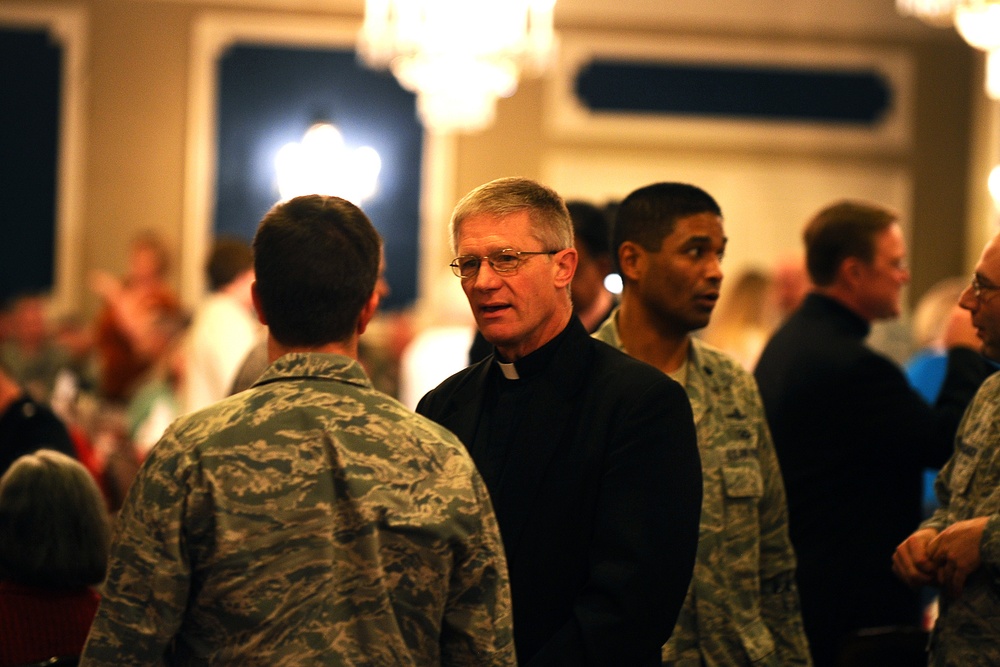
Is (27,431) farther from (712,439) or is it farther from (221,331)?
(712,439)

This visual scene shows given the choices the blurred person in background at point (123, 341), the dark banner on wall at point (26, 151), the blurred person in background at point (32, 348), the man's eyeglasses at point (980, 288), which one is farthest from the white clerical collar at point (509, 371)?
the dark banner on wall at point (26, 151)

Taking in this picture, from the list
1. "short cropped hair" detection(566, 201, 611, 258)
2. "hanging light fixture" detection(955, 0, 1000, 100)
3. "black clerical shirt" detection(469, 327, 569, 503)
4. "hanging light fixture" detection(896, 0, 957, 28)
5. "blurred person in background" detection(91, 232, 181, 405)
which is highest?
Result: "hanging light fixture" detection(896, 0, 957, 28)

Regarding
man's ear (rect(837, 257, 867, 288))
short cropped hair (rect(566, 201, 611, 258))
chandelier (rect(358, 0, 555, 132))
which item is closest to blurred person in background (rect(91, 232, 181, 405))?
chandelier (rect(358, 0, 555, 132))

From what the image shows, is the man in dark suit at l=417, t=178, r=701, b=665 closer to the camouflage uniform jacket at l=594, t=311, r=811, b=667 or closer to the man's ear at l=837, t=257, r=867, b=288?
the camouflage uniform jacket at l=594, t=311, r=811, b=667

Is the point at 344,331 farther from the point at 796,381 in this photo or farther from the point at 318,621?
the point at 796,381

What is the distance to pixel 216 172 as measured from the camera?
33.3 feet

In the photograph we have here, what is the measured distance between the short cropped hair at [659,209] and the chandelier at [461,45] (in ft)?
11.6

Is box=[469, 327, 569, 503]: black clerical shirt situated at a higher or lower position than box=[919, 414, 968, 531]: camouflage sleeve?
higher

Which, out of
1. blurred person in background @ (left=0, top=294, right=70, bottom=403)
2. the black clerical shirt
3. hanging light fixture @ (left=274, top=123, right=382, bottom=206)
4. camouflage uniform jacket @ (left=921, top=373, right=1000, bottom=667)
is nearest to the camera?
the black clerical shirt

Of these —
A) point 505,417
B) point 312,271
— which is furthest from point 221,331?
point 312,271

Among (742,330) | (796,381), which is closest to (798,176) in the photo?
(742,330)

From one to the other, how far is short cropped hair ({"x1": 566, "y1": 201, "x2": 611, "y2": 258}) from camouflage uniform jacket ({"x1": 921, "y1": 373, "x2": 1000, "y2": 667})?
1289 mm

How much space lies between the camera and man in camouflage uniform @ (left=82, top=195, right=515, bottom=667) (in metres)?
1.60

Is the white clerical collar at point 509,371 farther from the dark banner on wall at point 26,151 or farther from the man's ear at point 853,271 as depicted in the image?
the dark banner on wall at point 26,151
